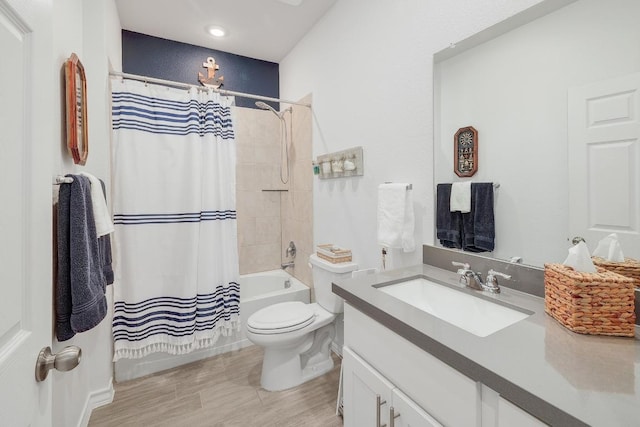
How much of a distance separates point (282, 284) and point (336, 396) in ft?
4.20

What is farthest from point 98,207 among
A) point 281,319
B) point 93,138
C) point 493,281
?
point 493,281

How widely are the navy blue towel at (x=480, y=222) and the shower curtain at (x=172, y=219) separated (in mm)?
1598

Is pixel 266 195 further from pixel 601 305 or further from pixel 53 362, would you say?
pixel 601 305

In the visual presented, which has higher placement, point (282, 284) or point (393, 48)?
point (393, 48)

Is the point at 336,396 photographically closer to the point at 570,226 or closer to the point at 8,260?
the point at 570,226

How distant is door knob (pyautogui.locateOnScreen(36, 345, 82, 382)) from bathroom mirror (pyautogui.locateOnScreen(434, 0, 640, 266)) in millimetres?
1401

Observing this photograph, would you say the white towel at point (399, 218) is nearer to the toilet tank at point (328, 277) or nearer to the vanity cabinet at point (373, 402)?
the toilet tank at point (328, 277)

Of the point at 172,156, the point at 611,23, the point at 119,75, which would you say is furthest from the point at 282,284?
the point at 611,23

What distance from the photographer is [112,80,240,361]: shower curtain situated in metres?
1.88

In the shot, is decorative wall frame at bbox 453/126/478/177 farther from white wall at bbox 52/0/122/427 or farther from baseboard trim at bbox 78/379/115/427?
baseboard trim at bbox 78/379/115/427

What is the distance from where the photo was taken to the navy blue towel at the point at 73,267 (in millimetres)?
1047

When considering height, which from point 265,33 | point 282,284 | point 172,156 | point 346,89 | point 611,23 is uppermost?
point 265,33

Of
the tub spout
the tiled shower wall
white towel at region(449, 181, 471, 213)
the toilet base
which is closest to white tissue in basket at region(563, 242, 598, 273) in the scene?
white towel at region(449, 181, 471, 213)

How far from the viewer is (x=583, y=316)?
29.6 inches
